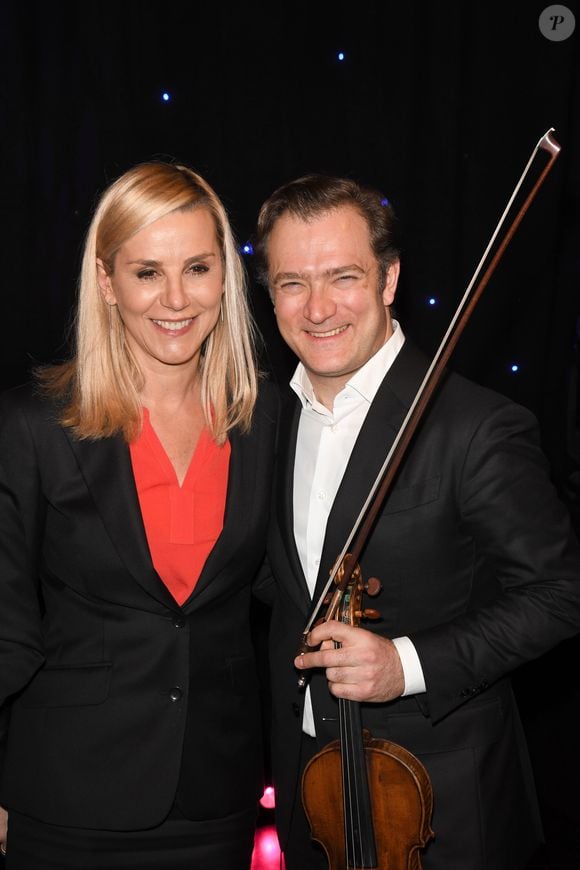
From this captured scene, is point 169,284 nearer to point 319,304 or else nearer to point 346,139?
point 319,304

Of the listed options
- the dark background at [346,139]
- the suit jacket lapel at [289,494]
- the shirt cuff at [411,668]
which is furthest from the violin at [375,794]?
the dark background at [346,139]

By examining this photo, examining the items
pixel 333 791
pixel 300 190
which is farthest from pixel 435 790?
pixel 300 190

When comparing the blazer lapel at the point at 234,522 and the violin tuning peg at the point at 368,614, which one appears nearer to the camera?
the violin tuning peg at the point at 368,614

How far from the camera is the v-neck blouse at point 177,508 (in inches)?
75.2

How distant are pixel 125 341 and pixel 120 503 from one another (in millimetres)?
384

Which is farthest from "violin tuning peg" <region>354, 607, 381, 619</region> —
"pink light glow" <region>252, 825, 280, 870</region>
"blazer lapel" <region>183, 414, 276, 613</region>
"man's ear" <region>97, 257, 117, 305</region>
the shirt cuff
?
"pink light glow" <region>252, 825, 280, 870</region>

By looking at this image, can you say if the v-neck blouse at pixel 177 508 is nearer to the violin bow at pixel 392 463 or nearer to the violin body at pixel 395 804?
the violin bow at pixel 392 463

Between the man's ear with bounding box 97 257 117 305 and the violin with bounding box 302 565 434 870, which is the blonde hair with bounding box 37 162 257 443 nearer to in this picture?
the man's ear with bounding box 97 257 117 305

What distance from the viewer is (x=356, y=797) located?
64.4 inches

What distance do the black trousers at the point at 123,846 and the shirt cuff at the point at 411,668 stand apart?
50cm

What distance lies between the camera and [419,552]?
183cm

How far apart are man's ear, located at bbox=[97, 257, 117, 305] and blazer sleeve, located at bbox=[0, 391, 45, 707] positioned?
316mm

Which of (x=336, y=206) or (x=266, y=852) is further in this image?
(x=266, y=852)
